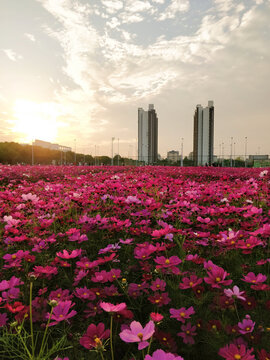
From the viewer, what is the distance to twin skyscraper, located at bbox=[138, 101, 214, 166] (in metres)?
72.9

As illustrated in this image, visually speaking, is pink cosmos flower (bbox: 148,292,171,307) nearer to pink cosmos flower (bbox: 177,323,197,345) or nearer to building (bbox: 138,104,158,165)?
pink cosmos flower (bbox: 177,323,197,345)

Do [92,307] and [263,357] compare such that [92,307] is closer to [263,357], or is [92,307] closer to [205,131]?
[263,357]

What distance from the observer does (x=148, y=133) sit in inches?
3083

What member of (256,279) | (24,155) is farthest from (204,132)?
(256,279)

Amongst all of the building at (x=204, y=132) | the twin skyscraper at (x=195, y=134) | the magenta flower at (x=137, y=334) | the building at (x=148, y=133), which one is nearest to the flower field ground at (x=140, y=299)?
the magenta flower at (x=137, y=334)

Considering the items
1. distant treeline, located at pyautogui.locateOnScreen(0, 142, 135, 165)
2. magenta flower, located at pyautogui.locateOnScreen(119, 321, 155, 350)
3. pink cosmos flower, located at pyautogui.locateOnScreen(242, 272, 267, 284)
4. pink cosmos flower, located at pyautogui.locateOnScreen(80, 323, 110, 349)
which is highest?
distant treeline, located at pyautogui.locateOnScreen(0, 142, 135, 165)

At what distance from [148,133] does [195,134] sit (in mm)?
13855

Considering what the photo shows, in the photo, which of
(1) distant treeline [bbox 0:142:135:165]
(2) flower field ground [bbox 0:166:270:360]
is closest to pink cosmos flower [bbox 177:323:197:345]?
(2) flower field ground [bbox 0:166:270:360]

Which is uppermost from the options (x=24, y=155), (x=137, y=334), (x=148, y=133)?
(x=148, y=133)

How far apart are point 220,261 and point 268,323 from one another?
0.59m

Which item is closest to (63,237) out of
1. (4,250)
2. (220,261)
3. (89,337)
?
(4,250)

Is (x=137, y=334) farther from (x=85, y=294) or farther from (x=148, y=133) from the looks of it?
(x=148, y=133)

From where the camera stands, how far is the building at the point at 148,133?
7744cm

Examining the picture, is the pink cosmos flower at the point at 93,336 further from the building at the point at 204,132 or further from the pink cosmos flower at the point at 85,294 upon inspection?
the building at the point at 204,132
